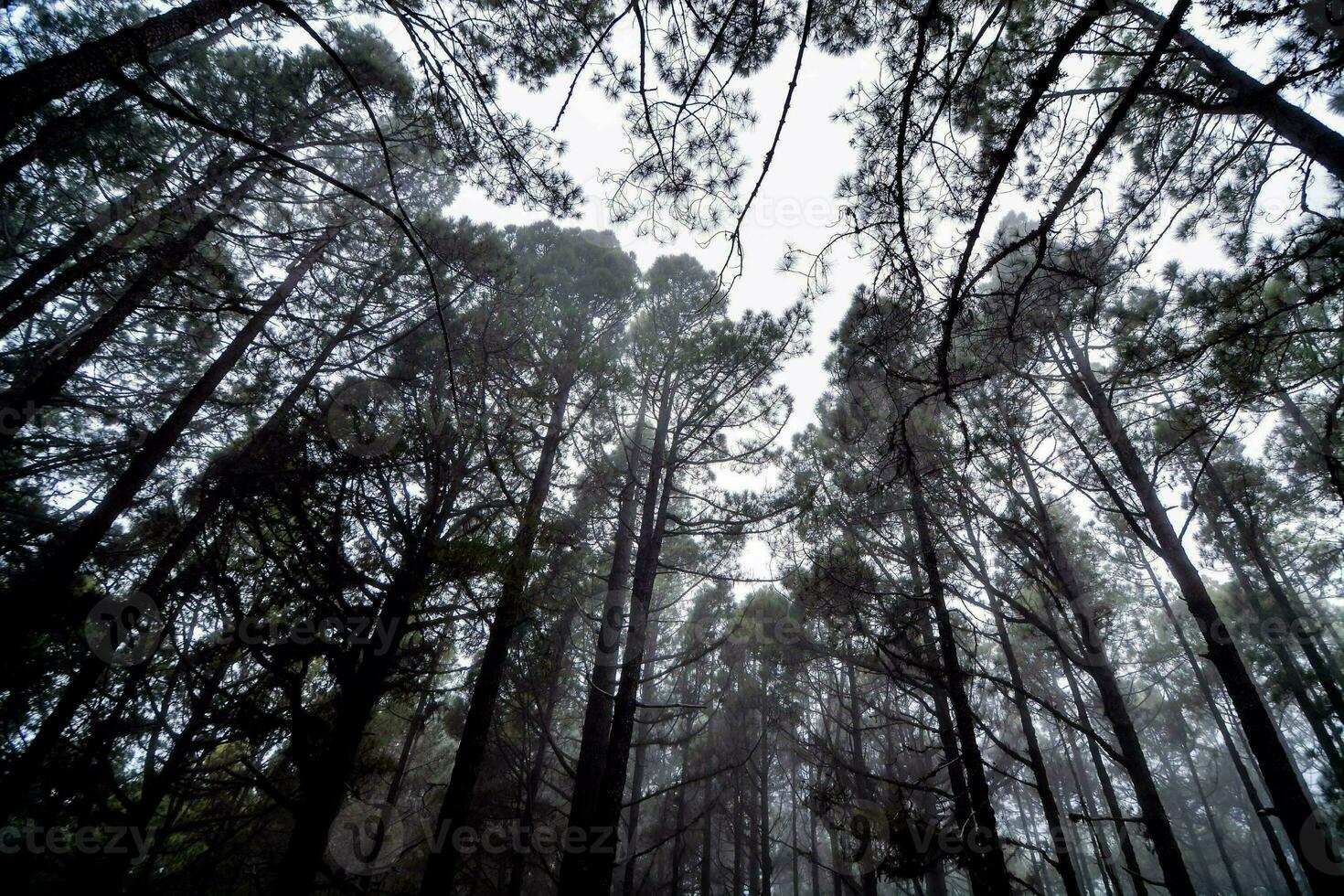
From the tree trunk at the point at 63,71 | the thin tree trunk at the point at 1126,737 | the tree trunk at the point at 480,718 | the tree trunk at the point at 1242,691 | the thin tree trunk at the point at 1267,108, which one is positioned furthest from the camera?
the thin tree trunk at the point at 1126,737

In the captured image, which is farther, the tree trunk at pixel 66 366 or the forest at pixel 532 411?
the tree trunk at pixel 66 366

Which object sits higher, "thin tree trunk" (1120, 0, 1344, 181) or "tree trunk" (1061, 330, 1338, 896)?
"thin tree trunk" (1120, 0, 1344, 181)

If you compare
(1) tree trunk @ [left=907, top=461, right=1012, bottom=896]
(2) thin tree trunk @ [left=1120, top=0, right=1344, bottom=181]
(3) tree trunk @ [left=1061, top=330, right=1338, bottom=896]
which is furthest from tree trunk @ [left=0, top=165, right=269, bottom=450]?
(3) tree trunk @ [left=1061, top=330, right=1338, bottom=896]

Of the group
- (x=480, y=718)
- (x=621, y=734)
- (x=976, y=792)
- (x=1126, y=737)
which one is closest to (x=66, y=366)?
(x=480, y=718)

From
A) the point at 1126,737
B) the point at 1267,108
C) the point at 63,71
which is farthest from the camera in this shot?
the point at 1126,737

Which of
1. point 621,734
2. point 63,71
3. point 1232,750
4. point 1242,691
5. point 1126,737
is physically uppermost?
point 63,71

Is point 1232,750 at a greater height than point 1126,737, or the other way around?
point 1232,750

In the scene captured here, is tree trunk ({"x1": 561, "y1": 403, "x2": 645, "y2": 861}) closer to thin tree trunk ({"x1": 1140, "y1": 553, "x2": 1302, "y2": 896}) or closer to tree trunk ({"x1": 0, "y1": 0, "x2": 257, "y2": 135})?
tree trunk ({"x1": 0, "y1": 0, "x2": 257, "y2": 135})

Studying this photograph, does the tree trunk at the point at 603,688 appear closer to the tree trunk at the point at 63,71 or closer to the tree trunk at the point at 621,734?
the tree trunk at the point at 621,734

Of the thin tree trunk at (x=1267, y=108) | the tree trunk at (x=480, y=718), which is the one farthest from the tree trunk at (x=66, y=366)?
the thin tree trunk at (x=1267, y=108)

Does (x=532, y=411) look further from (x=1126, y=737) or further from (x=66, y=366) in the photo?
(x=1126, y=737)

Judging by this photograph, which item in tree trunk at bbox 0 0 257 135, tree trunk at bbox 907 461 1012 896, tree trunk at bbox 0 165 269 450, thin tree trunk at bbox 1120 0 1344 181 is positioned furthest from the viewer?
tree trunk at bbox 0 165 269 450

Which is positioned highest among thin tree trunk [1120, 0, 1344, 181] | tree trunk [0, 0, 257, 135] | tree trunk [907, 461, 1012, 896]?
thin tree trunk [1120, 0, 1344, 181]

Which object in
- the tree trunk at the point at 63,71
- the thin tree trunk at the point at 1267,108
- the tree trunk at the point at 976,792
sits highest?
the thin tree trunk at the point at 1267,108
